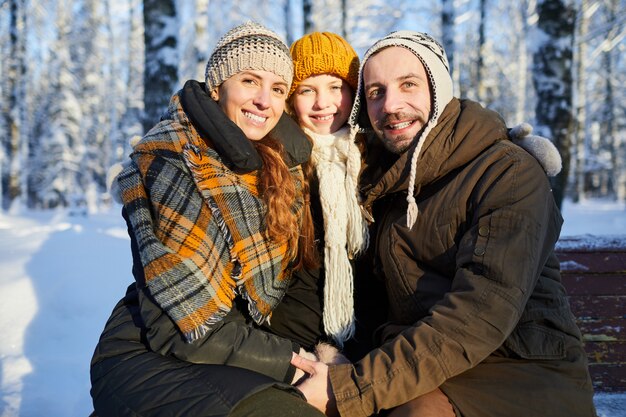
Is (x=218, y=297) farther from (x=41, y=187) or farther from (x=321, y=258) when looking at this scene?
(x=41, y=187)

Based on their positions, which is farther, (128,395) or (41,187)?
(41,187)

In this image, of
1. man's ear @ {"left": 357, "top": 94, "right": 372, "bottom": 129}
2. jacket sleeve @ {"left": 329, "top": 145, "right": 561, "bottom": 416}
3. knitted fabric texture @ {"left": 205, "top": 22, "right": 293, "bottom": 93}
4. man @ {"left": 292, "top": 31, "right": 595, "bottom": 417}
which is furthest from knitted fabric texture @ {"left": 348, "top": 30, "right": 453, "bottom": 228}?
knitted fabric texture @ {"left": 205, "top": 22, "right": 293, "bottom": 93}

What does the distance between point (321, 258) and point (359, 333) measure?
399 mm

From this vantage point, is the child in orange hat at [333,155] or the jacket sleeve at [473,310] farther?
the child in orange hat at [333,155]

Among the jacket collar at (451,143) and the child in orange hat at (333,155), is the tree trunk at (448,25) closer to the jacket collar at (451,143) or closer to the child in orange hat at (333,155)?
the child in orange hat at (333,155)

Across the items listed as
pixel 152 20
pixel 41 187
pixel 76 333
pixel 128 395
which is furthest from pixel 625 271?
pixel 41 187

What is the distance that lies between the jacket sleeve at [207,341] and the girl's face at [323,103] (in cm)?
83

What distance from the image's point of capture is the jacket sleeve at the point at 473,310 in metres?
1.63

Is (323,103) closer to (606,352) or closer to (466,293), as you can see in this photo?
(466,293)

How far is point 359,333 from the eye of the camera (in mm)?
2246

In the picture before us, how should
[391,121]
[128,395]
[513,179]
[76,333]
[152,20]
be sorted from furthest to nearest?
[152,20] → [76,333] → [391,121] → [513,179] → [128,395]

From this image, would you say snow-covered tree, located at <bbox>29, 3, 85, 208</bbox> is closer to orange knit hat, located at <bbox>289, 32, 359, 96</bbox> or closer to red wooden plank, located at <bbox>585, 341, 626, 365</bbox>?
orange knit hat, located at <bbox>289, 32, 359, 96</bbox>

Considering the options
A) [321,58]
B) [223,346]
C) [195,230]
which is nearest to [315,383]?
[223,346]

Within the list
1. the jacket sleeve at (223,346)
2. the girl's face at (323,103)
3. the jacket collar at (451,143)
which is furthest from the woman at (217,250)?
the jacket collar at (451,143)
